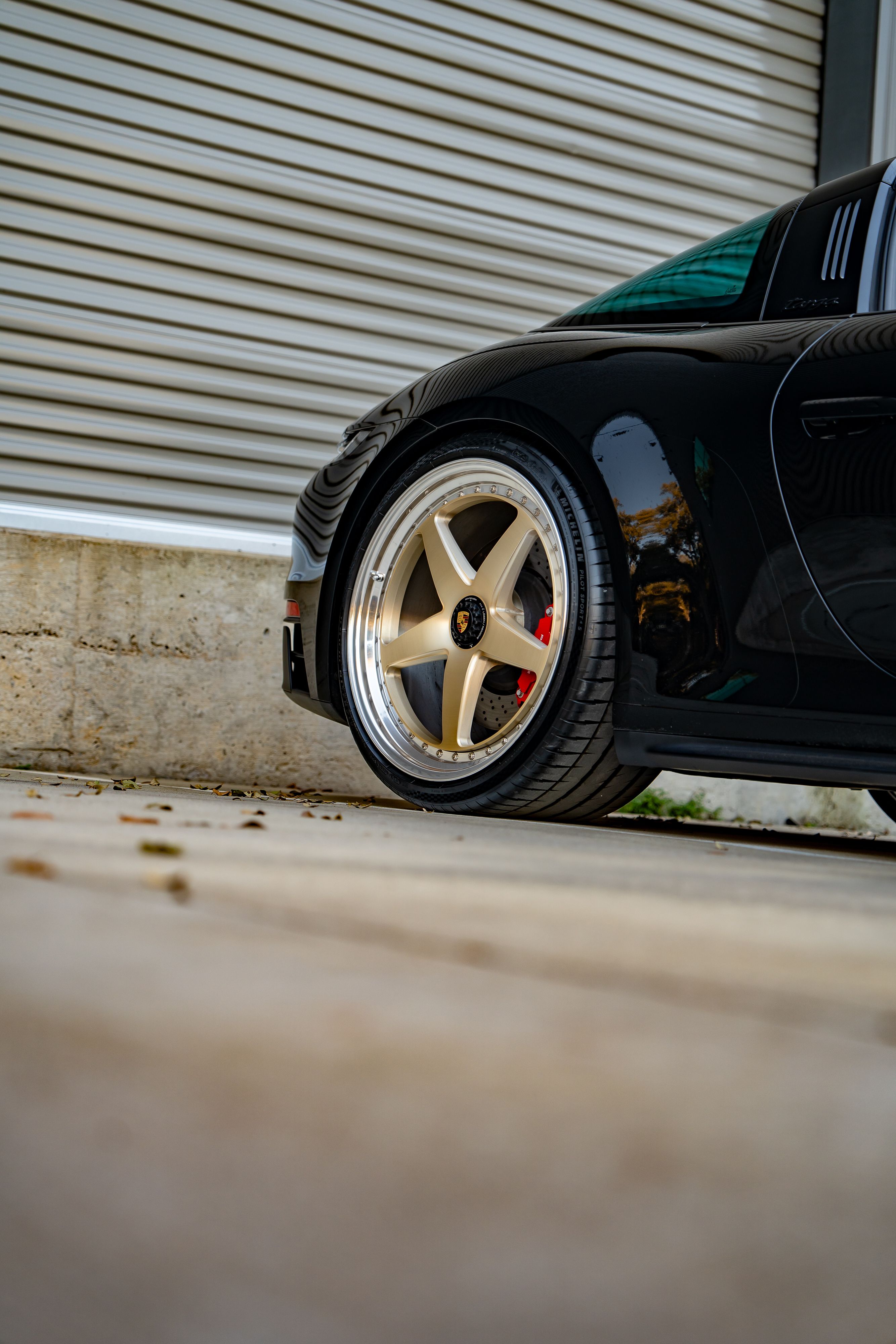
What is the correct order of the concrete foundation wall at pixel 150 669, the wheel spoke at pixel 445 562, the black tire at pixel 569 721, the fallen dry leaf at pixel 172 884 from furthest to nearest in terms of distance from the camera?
the concrete foundation wall at pixel 150 669
the wheel spoke at pixel 445 562
the black tire at pixel 569 721
the fallen dry leaf at pixel 172 884

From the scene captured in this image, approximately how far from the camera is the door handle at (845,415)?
193cm

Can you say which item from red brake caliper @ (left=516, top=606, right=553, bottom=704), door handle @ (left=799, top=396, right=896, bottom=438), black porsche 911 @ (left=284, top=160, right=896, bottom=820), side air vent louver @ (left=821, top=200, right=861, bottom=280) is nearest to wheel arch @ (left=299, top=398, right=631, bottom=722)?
black porsche 911 @ (left=284, top=160, right=896, bottom=820)

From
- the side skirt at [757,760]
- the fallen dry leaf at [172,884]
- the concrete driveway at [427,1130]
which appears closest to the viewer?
the concrete driveway at [427,1130]

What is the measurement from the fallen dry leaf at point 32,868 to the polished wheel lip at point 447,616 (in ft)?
3.98

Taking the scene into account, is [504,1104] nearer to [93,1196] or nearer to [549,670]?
[93,1196]

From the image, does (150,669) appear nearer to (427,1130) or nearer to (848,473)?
(848,473)

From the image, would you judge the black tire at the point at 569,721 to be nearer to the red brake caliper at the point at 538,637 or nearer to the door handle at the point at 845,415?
the red brake caliper at the point at 538,637

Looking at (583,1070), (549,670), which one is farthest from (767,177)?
(583,1070)

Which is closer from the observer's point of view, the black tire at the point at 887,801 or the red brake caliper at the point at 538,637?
the red brake caliper at the point at 538,637

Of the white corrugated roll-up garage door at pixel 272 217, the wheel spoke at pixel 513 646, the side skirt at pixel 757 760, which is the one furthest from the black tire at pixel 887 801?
the white corrugated roll-up garage door at pixel 272 217

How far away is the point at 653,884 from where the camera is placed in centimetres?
138

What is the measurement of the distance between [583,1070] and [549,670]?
5.24ft

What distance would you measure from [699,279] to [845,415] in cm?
69

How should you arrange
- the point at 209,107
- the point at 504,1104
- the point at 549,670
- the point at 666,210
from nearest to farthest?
the point at 504,1104 < the point at 549,670 < the point at 209,107 < the point at 666,210
